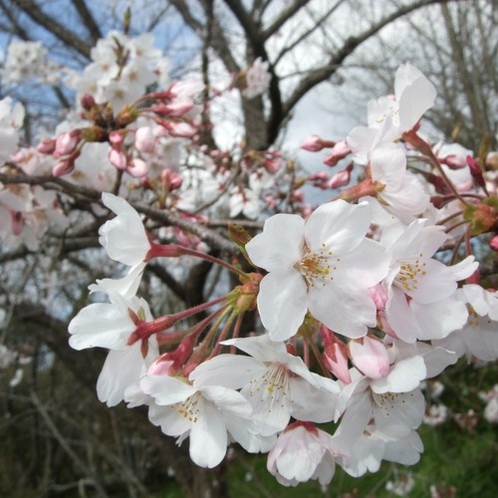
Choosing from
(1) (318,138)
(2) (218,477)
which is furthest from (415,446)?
(2) (218,477)

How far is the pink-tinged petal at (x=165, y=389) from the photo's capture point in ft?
2.25

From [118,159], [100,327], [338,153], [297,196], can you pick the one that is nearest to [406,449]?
[100,327]

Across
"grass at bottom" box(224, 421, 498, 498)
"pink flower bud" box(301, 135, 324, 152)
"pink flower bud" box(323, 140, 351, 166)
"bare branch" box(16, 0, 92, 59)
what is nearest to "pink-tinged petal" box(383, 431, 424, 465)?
"pink flower bud" box(323, 140, 351, 166)

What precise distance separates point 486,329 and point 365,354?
26cm

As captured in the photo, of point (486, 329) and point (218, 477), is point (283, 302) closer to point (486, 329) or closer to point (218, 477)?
point (486, 329)

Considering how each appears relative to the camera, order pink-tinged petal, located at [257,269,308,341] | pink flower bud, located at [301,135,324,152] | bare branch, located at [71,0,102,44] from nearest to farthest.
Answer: pink-tinged petal, located at [257,269,308,341] → pink flower bud, located at [301,135,324,152] → bare branch, located at [71,0,102,44]

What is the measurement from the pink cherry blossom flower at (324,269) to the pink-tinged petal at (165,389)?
0.52ft

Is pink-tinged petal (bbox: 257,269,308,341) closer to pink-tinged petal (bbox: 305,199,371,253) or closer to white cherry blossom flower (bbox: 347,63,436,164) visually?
pink-tinged petal (bbox: 305,199,371,253)

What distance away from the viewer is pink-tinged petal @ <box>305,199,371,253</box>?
70 centimetres

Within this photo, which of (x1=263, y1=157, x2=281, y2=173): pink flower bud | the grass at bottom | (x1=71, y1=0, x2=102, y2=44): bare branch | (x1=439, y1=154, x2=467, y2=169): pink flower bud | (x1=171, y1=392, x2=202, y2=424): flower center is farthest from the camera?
(x1=71, y1=0, x2=102, y2=44): bare branch

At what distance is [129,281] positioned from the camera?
2.62 ft

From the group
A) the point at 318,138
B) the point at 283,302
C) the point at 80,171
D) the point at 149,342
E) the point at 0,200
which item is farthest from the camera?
the point at 80,171

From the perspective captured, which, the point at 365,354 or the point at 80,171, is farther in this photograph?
the point at 80,171

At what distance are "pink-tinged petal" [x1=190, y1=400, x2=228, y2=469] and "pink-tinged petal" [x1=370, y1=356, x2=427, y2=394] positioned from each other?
230 mm
